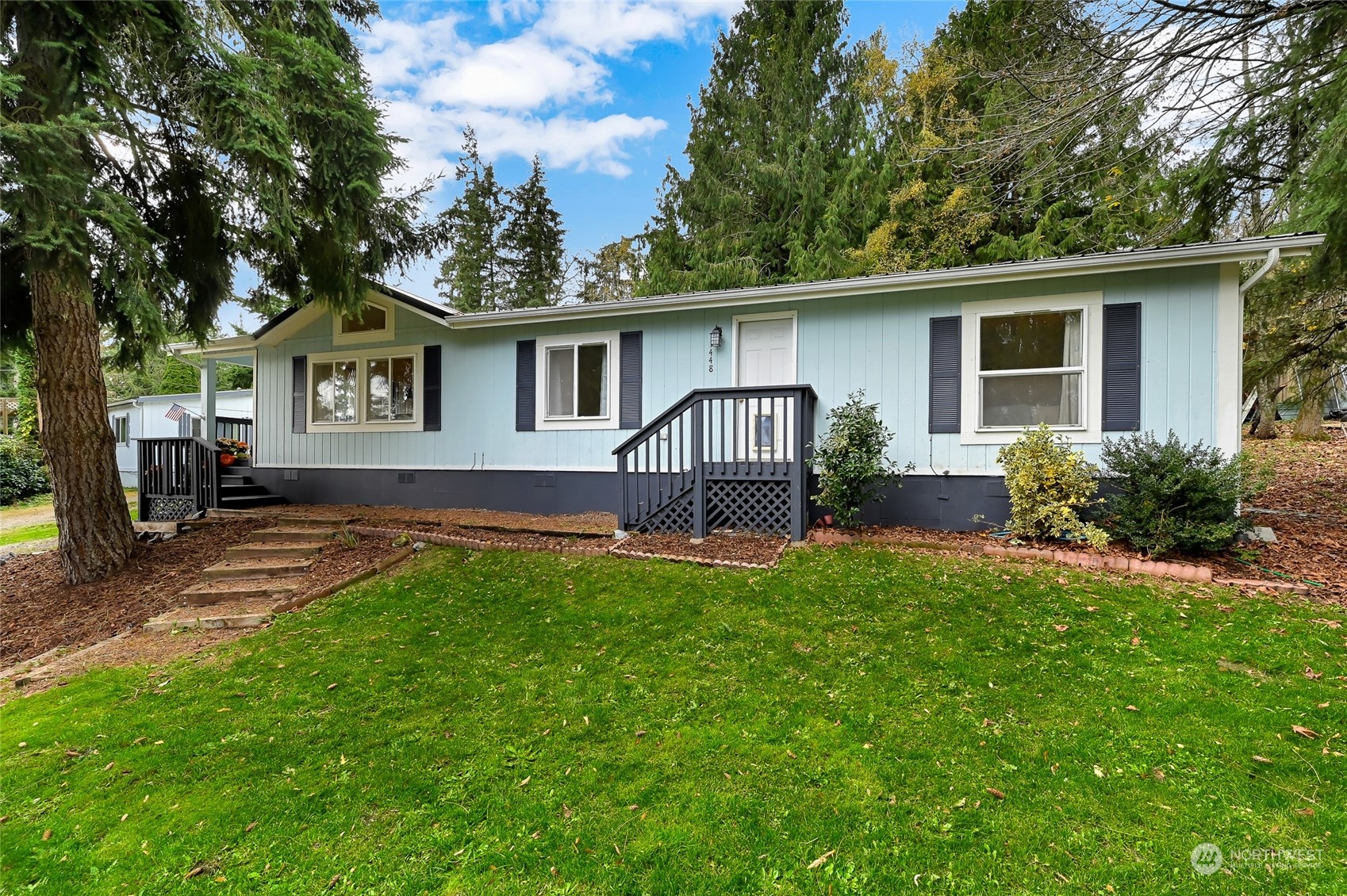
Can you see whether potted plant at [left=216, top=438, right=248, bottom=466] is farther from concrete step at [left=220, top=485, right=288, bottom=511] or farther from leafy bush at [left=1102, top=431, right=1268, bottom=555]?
leafy bush at [left=1102, top=431, right=1268, bottom=555]

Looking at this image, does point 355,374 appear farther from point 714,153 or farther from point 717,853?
point 714,153

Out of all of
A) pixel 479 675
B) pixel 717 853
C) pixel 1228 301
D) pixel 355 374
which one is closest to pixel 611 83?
pixel 355 374

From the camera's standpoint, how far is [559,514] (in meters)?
8.20

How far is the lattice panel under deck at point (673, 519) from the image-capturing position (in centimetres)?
659

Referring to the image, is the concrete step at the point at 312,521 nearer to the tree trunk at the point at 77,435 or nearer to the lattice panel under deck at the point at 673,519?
the tree trunk at the point at 77,435

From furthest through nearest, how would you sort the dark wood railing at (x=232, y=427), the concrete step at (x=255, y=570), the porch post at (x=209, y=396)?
the dark wood railing at (x=232, y=427), the porch post at (x=209, y=396), the concrete step at (x=255, y=570)

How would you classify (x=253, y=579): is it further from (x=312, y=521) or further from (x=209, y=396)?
(x=209, y=396)

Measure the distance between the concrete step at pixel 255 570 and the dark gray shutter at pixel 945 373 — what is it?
7.36 metres

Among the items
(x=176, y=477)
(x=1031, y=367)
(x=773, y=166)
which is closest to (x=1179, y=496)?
(x=1031, y=367)

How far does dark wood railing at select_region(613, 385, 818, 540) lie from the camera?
20.0ft

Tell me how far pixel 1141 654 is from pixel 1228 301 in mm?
4249

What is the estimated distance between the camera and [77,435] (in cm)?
610

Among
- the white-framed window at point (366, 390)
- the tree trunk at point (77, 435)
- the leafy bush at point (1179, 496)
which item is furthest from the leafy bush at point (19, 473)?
the leafy bush at point (1179, 496)

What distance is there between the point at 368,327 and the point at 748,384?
6.60 m
